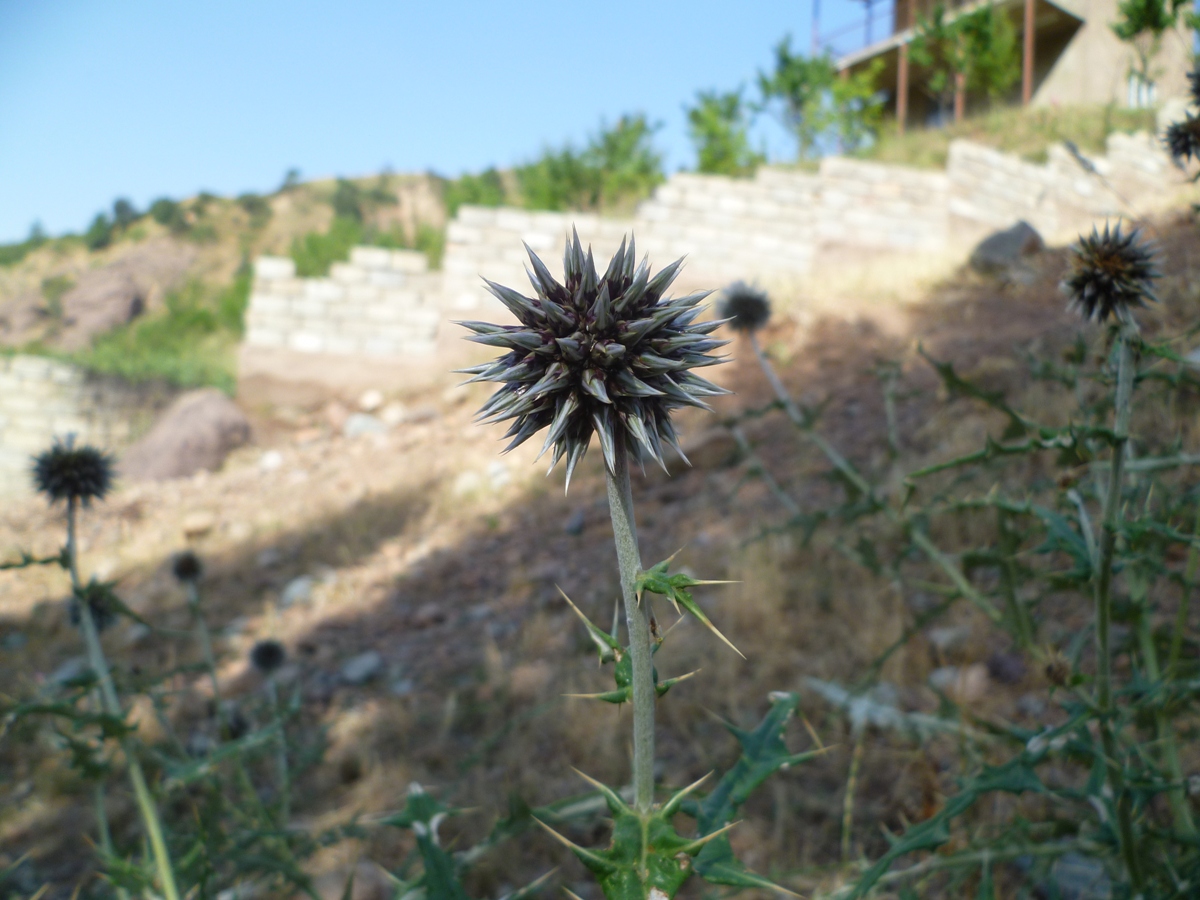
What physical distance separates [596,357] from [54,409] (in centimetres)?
1402

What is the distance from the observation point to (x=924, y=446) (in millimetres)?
5578

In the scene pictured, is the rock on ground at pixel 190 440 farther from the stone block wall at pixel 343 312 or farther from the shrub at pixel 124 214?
the shrub at pixel 124 214

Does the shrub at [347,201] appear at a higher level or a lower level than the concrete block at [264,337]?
higher

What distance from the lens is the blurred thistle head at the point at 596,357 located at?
1029 mm

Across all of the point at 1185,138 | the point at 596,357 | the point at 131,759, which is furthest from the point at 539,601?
the point at 596,357

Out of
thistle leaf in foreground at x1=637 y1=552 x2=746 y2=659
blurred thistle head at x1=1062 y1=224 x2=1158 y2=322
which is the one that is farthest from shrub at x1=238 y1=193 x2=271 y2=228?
thistle leaf in foreground at x1=637 y1=552 x2=746 y2=659

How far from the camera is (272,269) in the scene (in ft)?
35.8

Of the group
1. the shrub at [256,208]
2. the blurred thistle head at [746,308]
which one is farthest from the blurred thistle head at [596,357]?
the shrub at [256,208]

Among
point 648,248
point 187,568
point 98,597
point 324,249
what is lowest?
point 187,568

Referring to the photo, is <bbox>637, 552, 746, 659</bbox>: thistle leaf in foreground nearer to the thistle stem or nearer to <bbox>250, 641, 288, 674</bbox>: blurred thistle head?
the thistle stem

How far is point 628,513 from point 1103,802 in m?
1.38

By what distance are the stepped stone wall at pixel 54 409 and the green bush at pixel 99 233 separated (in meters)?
32.0

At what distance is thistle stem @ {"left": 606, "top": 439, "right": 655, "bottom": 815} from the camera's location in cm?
97

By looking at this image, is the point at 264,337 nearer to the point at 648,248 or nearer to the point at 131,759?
the point at 648,248
